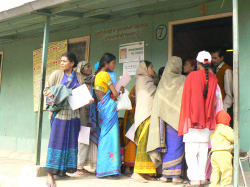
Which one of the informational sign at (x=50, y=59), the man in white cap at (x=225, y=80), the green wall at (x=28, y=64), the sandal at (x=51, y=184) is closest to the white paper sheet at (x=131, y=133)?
the sandal at (x=51, y=184)

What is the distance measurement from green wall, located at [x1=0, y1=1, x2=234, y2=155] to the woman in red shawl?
194 centimetres

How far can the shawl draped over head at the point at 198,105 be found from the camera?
3629 millimetres

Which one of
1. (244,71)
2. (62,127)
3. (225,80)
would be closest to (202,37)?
(244,71)

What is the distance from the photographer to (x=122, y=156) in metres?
4.77

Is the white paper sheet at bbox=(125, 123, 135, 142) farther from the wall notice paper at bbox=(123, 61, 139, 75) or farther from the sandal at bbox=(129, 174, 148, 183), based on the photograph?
the wall notice paper at bbox=(123, 61, 139, 75)

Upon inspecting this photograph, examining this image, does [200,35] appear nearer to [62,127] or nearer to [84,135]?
[84,135]

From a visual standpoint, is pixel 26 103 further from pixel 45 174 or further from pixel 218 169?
pixel 218 169

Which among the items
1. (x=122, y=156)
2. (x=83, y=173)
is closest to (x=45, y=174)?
(x=83, y=173)

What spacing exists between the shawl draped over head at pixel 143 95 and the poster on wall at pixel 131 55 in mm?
1439

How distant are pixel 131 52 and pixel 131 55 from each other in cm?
6

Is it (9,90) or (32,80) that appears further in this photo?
(9,90)

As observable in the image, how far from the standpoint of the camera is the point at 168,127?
419cm

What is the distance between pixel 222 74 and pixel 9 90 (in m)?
5.87

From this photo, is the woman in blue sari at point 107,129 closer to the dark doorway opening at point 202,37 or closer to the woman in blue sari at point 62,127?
the woman in blue sari at point 62,127
